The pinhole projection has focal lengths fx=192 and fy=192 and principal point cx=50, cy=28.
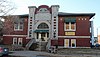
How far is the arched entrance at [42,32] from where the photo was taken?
41334 mm

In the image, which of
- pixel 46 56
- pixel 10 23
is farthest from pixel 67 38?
pixel 46 56

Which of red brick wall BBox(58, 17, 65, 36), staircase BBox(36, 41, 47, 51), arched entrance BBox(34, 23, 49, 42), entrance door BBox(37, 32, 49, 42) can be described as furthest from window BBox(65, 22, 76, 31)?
staircase BBox(36, 41, 47, 51)

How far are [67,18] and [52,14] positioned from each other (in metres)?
3.40

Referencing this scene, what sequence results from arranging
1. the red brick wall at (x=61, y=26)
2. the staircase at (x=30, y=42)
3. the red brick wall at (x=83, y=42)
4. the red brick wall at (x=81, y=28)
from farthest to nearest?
the red brick wall at (x=61, y=26), the red brick wall at (x=81, y=28), the red brick wall at (x=83, y=42), the staircase at (x=30, y=42)

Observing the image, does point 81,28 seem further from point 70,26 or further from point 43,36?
point 43,36

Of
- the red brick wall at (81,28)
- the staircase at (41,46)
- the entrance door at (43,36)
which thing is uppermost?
the red brick wall at (81,28)

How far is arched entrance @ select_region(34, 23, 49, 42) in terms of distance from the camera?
136 feet

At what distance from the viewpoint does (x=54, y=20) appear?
41.2 m

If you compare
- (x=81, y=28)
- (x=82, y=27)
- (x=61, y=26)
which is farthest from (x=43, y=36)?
(x=82, y=27)

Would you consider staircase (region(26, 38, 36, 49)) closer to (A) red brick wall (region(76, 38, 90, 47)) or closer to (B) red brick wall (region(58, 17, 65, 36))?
(B) red brick wall (region(58, 17, 65, 36))

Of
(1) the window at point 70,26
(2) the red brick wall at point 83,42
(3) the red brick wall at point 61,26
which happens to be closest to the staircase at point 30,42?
(3) the red brick wall at point 61,26

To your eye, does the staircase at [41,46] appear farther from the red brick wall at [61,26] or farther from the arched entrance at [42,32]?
the red brick wall at [61,26]

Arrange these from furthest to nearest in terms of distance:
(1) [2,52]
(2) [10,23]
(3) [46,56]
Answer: (2) [10,23]
(3) [46,56]
(1) [2,52]

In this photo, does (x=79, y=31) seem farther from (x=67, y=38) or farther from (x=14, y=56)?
(x=14, y=56)
